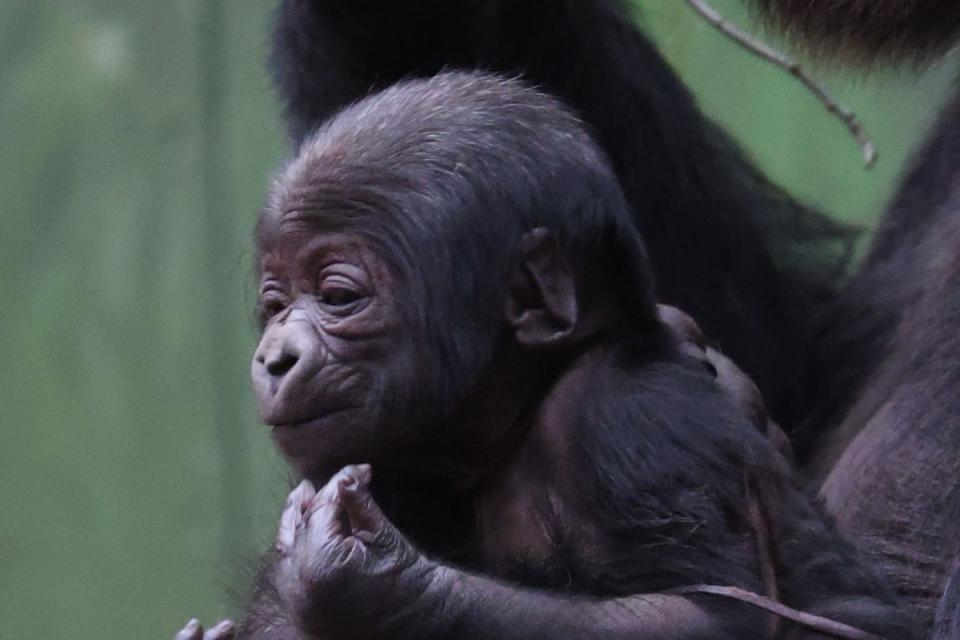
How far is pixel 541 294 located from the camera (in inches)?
56.9

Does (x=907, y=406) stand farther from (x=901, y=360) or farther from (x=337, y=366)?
(x=337, y=366)

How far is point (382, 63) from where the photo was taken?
1.84 metres

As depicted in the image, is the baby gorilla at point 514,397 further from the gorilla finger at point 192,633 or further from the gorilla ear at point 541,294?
the gorilla finger at point 192,633

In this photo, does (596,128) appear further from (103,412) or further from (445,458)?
(103,412)

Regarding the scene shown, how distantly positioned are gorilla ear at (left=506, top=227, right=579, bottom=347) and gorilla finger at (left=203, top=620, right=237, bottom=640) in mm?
347

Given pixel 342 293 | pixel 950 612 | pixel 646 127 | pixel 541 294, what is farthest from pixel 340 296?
pixel 646 127

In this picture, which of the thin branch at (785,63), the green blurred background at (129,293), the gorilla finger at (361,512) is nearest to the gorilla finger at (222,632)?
the gorilla finger at (361,512)

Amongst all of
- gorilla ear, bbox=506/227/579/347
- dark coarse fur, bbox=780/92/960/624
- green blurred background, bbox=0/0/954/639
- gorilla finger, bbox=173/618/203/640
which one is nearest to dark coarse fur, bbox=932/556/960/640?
dark coarse fur, bbox=780/92/960/624

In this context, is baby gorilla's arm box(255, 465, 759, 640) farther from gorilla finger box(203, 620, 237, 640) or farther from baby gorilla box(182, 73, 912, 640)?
gorilla finger box(203, 620, 237, 640)

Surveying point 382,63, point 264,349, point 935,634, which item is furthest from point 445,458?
point 382,63

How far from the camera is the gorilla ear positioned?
144cm

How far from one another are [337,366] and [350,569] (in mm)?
179

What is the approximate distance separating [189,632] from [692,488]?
435 millimetres

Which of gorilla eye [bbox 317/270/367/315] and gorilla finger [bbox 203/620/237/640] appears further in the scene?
gorilla finger [bbox 203/620/237/640]
